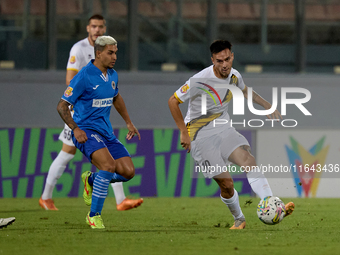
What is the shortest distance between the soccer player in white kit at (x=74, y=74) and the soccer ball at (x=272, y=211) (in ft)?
7.04

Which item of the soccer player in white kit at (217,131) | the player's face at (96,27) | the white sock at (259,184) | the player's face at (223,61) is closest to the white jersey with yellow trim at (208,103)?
the soccer player in white kit at (217,131)

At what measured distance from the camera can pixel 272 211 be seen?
5.22 metres

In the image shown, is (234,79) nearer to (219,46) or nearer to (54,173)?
(219,46)

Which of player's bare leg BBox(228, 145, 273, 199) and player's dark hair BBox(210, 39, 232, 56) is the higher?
player's dark hair BBox(210, 39, 232, 56)

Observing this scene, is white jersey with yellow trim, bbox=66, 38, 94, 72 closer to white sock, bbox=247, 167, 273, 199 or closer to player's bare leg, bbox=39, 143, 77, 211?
player's bare leg, bbox=39, 143, 77, 211

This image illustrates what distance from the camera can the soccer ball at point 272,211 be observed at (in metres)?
5.23

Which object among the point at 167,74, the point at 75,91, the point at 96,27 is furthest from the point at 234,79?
the point at 167,74

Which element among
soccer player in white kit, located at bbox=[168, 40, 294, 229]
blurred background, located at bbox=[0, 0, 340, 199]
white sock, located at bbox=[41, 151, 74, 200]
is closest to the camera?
soccer player in white kit, located at bbox=[168, 40, 294, 229]

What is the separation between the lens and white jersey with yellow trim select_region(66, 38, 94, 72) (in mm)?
7352

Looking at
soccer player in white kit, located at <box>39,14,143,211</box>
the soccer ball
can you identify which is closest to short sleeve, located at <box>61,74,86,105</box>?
soccer player in white kit, located at <box>39,14,143,211</box>

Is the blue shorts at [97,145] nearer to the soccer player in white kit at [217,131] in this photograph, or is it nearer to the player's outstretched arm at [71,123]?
the player's outstretched arm at [71,123]

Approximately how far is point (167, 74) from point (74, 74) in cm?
373

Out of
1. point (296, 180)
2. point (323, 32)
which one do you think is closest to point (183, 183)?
point (296, 180)

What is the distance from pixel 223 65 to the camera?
5.59 m
